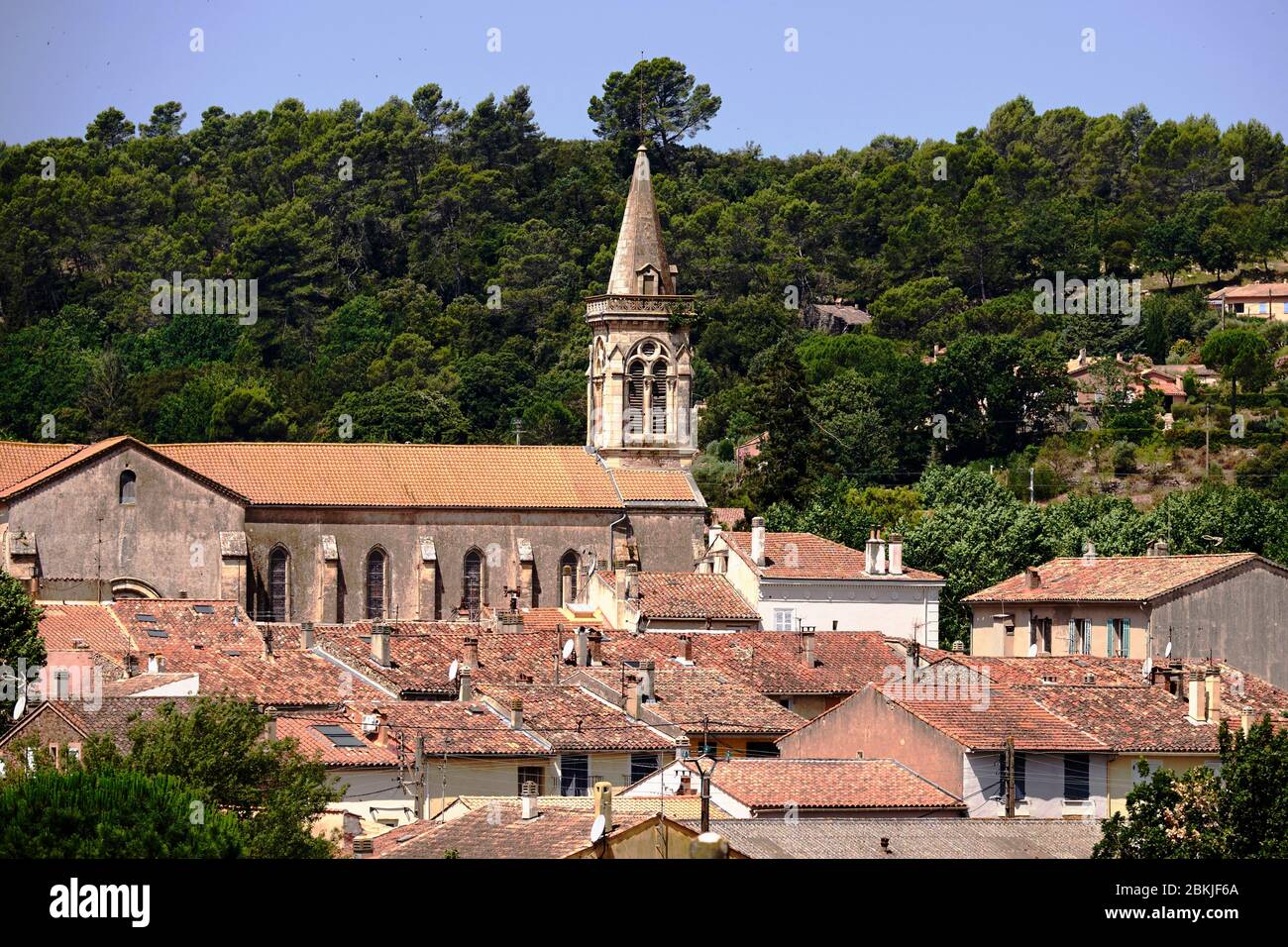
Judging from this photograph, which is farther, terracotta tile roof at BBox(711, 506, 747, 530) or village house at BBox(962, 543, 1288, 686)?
terracotta tile roof at BBox(711, 506, 747, 530)

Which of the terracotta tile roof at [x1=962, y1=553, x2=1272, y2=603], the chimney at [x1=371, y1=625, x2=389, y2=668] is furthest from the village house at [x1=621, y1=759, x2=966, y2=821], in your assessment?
the terracotta tile roof at [x1=962, y1=553, x2=1272, y2=603]

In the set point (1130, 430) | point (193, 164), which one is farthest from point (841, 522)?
point (193, 164)

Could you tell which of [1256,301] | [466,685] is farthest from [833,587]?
[1256,301]

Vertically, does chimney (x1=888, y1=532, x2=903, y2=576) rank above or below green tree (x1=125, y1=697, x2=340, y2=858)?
above

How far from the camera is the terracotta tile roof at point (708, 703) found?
145 ft

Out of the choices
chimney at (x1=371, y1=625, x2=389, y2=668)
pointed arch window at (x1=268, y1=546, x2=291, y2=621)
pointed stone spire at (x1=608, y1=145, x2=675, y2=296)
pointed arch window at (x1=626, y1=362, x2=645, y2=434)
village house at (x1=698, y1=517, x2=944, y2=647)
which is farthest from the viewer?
pointed stone spire at (x1=608, y1=145, x2=675, y2=296)

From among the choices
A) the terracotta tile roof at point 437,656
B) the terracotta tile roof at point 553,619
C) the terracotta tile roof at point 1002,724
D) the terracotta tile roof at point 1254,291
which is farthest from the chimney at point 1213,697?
the terracotta tile roof at point 1254,291

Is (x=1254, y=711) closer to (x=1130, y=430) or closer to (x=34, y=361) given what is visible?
(x=1130, y=430)

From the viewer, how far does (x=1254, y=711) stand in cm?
4512

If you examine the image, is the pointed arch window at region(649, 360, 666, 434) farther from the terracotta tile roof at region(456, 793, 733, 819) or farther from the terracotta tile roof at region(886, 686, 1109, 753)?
the terracotta tile roof at region(456, 793, 733, 819)

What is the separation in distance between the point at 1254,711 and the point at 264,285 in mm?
100172

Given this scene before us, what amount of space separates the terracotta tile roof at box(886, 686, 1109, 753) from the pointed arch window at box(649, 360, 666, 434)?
30433mm

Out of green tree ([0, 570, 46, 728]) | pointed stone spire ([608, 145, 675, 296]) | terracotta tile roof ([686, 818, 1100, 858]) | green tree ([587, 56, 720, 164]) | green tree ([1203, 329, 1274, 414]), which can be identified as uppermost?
green tree ([587, 56, 720, 164])

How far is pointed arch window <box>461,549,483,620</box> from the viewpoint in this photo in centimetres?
6838
